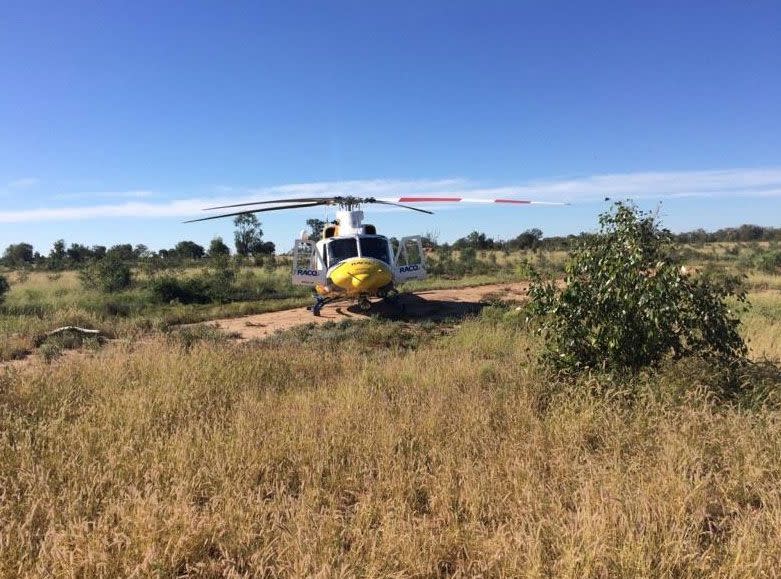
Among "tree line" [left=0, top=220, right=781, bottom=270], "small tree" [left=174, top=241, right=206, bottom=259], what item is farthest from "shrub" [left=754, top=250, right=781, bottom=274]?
"small tree" [left=174, top=241, right=206, bottom=259]

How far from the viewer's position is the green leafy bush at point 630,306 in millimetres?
4984

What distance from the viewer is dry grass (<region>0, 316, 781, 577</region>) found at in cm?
254

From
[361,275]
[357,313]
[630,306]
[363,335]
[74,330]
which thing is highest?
[361,275]

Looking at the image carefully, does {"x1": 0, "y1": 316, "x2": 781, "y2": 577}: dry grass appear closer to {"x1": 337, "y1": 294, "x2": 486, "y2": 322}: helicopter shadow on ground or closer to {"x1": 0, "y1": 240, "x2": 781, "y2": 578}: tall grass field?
{"x1": 0, "y1": 240, "x2": 781, "y2": 578}: tall grass field

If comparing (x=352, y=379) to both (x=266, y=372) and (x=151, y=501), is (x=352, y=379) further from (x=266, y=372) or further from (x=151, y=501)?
(x=151, y=501)

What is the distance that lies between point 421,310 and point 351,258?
3.60 metres

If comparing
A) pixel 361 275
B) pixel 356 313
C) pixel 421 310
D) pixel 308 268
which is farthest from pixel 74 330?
pixel 421 310

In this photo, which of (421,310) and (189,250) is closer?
(421,310)

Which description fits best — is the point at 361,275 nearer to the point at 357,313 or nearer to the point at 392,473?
the point at 357,313

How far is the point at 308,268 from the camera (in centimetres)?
1449

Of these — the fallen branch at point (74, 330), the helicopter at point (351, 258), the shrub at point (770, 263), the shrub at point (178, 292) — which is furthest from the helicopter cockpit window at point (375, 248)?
the shrub at point (770, 263)

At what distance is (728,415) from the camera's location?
3990 mm

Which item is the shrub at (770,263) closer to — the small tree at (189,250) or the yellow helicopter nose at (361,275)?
the yellow helicopter nose at (361,275)

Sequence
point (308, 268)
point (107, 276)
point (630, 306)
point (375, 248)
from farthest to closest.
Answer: point (107, 276)
point (308, 268)
point (375, 248)
point (630, 306)
